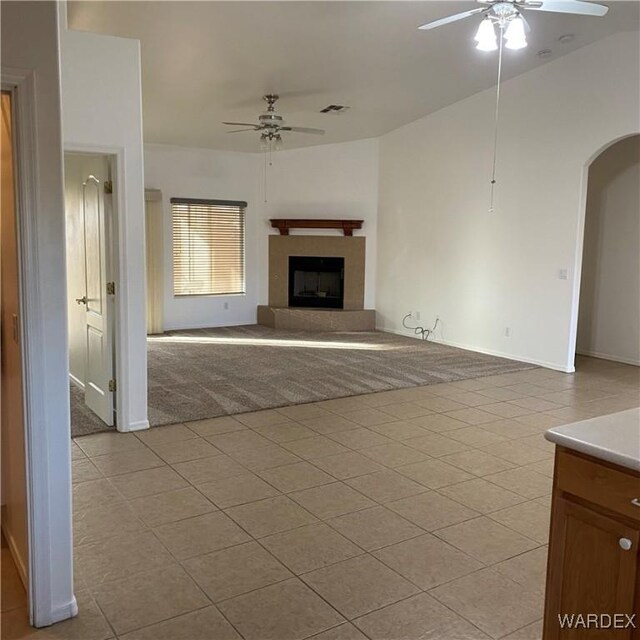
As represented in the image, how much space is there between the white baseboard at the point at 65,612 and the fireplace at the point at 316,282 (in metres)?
7.53

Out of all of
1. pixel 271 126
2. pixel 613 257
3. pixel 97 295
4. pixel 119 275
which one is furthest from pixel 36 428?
pixel 613 257

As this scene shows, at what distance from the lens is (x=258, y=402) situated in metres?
5.11

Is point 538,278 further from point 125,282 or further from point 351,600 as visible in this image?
point 351,600

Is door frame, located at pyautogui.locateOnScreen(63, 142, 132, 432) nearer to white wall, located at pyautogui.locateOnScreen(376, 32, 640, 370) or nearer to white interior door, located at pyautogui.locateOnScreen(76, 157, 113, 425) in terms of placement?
white interior door, located at pyautogui.locateOnScreen(76, 157, 113, 425)

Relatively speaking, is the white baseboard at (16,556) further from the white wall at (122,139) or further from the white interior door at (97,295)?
the white interior door at (97,295)

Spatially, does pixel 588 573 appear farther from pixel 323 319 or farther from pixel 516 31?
pixel 323 319

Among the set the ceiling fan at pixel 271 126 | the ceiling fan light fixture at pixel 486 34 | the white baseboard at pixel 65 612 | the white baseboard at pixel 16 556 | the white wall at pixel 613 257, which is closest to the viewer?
the white baseboard at pixel 65 612

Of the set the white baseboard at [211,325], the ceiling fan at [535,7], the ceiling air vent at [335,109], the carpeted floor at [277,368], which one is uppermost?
the ceiling air vent at [335,109]

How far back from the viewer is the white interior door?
14.2 feet

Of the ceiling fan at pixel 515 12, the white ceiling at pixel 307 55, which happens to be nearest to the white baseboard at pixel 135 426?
the white ceiling at pixel 307 55

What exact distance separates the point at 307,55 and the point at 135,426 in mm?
3666

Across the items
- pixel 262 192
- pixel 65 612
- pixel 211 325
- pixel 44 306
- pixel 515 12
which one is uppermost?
pixel 515 12

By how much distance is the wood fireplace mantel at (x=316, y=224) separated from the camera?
30.2 feet

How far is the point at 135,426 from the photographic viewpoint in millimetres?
4328
